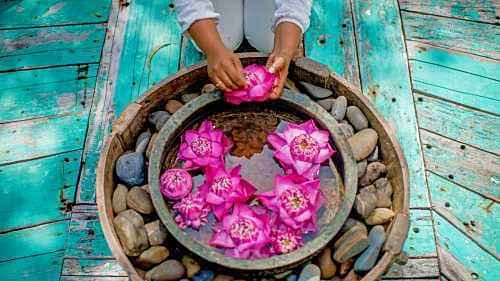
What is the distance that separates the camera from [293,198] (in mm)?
1340

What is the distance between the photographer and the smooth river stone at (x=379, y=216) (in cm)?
140

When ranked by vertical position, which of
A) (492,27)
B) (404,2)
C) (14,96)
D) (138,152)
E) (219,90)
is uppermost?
(404,2)

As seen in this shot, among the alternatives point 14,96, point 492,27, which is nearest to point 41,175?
point 14,96

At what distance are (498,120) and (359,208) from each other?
0.79 m

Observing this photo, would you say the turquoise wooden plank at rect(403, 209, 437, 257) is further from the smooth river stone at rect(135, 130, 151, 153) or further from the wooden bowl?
the smooth river stone at rect(135, 130, 151, 153)

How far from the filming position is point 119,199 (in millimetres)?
1431

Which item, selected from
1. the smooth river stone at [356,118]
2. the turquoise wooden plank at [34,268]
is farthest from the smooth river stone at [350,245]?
the turquoise wooden plank at [34,268]

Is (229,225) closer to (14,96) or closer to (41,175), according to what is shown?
(41,175)

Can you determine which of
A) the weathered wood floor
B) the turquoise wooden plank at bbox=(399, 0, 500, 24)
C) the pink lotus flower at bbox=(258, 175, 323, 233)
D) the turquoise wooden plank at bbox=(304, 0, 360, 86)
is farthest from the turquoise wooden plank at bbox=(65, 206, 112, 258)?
the turquoise wooden plank at bbox=(399, 0, 500, 24)

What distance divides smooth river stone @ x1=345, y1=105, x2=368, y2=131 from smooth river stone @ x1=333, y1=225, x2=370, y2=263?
1.15 feet

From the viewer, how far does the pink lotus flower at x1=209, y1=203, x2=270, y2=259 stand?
1.30 metres

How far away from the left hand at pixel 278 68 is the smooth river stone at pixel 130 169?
43 centimetres

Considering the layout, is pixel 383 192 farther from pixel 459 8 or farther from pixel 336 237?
pixel 459 8

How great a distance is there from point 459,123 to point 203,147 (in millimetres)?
979
